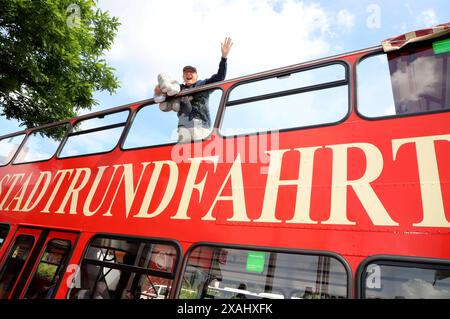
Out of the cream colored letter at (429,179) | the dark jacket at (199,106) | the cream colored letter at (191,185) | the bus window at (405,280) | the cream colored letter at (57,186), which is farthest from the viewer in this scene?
the cream colored letter at (57,186)

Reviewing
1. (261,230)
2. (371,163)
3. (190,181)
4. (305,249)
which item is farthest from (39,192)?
(371,163)

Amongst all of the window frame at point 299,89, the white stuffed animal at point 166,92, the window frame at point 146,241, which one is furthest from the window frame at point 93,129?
the window frame at point 299,89

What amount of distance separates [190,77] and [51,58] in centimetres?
561

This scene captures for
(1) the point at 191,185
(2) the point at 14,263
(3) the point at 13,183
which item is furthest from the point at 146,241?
(3) the point at 13,183

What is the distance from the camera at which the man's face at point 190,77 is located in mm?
4020

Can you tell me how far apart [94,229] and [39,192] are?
171 centimetres

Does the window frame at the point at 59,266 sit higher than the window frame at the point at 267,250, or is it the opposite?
the window frame at the point at 267,250

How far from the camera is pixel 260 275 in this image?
238 cm

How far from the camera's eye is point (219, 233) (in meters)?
2.64

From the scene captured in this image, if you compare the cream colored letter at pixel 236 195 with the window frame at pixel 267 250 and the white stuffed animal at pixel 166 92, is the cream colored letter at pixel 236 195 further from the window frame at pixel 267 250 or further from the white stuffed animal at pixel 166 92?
the white stuffed animal at pixel 166 92

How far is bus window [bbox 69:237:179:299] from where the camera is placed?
282cm

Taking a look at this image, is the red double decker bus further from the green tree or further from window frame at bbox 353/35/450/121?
the green tree
